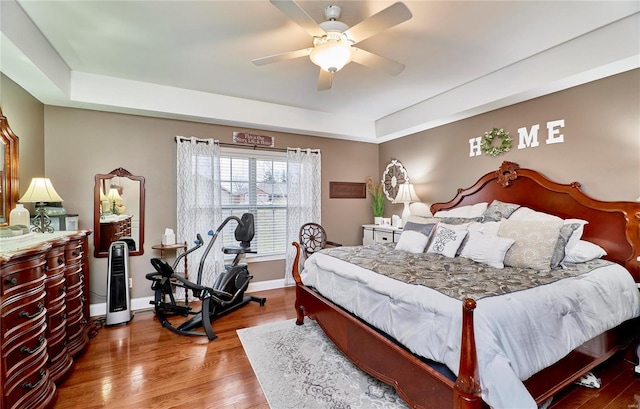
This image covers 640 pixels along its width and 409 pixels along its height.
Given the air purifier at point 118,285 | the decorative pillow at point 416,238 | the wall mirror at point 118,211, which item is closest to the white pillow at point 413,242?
the decorative pillow at point 416,238

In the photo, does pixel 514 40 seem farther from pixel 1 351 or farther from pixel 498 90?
pixel 1 351

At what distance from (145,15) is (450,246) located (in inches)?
129

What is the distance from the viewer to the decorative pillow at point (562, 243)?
7.52 ft

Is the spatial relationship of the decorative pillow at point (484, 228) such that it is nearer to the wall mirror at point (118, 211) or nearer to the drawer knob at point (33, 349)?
the drawer knob at point (33, 349)

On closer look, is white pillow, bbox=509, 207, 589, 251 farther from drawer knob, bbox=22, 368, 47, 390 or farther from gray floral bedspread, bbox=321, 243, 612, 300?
drawer knob, bbox=22, 368, 47, 390

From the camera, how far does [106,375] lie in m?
2.25

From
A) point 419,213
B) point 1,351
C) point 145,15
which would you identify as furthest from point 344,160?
point 1,351

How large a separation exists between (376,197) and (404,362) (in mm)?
3786

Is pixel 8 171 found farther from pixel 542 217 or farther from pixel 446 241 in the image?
pixel 542 217

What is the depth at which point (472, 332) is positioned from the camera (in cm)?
133

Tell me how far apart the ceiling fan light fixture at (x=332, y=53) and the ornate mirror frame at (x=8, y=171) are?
2.63 metres

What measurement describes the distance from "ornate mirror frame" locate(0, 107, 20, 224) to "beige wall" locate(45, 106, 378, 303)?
0.80 meters

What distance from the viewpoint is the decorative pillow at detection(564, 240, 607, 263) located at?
94.4 inches

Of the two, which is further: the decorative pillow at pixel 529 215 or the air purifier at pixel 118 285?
the air purifier at pixel 118 285
